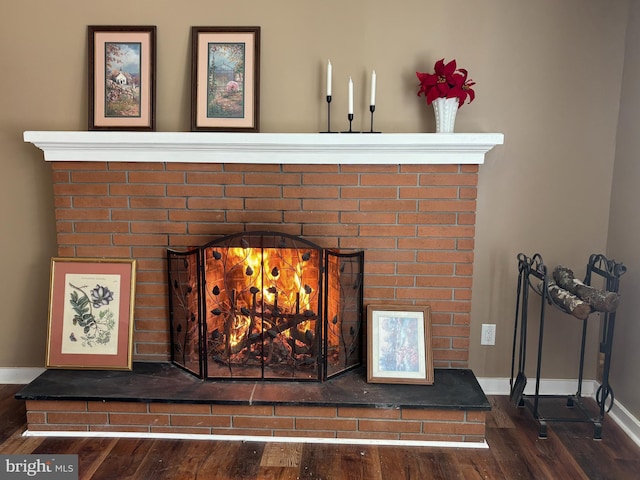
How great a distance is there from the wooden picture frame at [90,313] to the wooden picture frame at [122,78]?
692 mm

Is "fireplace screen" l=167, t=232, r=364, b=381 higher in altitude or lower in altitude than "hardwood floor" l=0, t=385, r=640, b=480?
higher

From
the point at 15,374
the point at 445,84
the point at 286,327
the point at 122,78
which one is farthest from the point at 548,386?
the point at 15,374

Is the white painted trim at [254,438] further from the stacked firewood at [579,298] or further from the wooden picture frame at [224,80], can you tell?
the wooden picture frame at [224,80]

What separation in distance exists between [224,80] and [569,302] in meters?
1.88

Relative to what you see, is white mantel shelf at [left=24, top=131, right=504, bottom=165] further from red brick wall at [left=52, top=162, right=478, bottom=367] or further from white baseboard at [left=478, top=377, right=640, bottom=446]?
white baseboard at [left=478, top=377, right=640, bottom=446]

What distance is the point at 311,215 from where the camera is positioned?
7.84 ft

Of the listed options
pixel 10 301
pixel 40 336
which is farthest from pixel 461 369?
pixel 10 301

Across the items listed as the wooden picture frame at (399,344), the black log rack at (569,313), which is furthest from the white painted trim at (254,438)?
the black log rack at (569,313)

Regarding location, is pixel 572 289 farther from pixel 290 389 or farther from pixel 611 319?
pixel 290 389

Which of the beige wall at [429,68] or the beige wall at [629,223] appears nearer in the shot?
the beige wall at [629,223]

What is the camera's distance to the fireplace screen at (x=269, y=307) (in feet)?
7.56

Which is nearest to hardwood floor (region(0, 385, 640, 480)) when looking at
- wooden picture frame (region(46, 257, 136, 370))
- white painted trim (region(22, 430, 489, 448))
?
white painted trim (region(22, 430, 489, 448))

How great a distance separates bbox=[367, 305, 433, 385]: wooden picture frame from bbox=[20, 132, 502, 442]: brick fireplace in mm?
78

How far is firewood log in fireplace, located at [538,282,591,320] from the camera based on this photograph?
6.85 ft
